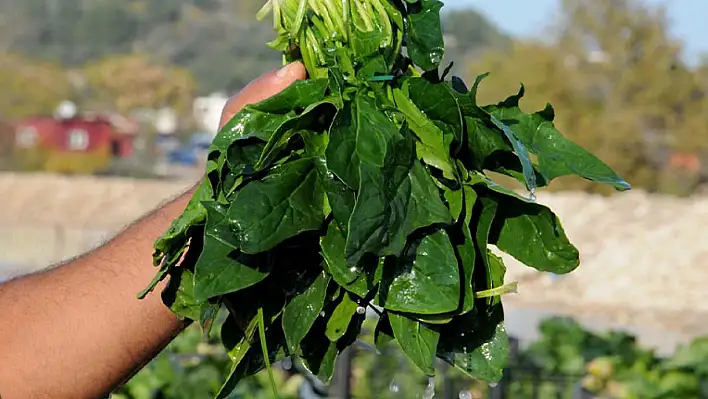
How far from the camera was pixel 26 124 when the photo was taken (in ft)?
210

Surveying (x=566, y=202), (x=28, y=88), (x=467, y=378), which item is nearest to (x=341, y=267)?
(x=467, y=378)

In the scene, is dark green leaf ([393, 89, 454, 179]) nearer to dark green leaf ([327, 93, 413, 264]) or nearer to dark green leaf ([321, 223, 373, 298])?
dark green leaf ([327, 93, 413, 264])

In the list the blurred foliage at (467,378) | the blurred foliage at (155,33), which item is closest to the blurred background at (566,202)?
the blurred foliage at (467,378)

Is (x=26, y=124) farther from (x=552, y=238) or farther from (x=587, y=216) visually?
(x=552, y=238)

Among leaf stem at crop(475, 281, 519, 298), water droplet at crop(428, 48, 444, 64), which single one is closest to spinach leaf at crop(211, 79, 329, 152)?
water droplet at crop(428, 48, 444, 64)

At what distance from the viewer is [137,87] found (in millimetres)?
94125

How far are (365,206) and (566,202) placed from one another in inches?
1204

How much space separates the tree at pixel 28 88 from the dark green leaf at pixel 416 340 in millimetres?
71533

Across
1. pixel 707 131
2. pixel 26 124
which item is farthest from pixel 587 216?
pixel 26 124

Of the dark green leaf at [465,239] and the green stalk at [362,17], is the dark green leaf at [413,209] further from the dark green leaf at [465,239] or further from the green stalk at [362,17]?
the green stalk at [362,17]

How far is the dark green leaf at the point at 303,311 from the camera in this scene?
1767mm

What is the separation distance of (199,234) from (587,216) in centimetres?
2927

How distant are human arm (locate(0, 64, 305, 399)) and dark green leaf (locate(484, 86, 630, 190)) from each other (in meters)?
0.77

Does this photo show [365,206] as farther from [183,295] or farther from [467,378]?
[467,378]
